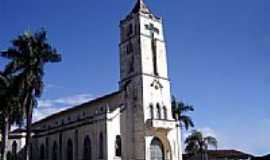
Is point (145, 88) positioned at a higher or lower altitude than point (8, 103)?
higher

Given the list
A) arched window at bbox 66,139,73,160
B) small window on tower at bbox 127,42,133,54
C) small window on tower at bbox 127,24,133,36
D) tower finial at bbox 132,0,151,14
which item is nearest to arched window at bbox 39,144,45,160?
arched window at bbox 66,139,73,160

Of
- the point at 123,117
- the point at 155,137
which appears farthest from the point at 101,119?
the point at 155,137

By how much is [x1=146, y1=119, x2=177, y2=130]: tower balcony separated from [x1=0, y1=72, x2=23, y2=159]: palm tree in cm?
1690

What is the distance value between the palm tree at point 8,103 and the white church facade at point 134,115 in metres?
12.5

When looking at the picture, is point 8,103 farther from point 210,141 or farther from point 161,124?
point 210,141

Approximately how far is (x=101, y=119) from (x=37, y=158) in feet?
62.2

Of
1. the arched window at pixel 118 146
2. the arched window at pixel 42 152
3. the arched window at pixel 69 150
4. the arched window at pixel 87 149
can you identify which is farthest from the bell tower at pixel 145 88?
the arched window at pixel 42 152

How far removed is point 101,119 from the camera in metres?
50.6

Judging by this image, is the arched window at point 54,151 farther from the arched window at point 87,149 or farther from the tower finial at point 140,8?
the tower finial at point 140,8

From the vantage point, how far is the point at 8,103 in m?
40.0

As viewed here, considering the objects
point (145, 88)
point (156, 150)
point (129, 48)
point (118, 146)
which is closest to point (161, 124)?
point (156, 150)

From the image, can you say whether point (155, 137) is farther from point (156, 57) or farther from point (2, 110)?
point (2, 110)

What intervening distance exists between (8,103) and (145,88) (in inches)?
757

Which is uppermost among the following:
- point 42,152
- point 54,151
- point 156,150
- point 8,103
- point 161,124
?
point 8,103
